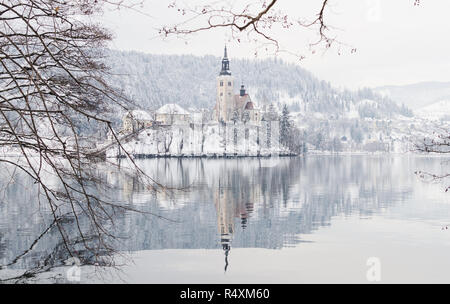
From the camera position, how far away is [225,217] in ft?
59.6

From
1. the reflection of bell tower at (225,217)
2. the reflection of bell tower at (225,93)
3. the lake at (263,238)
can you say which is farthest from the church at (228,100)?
the lake at (263,238)

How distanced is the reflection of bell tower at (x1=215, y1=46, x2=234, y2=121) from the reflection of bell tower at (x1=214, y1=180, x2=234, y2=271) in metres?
86.2

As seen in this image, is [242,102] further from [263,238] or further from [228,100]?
[263,238]

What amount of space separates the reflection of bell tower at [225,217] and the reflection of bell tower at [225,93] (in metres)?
86.2

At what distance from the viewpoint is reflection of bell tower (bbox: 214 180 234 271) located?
45.0ft

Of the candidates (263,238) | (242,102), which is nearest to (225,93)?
(242,102)

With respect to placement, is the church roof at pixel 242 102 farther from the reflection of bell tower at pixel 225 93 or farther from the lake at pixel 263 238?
A: the lake at pixel 263 238

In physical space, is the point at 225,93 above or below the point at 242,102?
above

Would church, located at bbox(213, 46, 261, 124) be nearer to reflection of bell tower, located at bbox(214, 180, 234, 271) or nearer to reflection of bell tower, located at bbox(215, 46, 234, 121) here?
reflection of bell tower, located at bbox(215, 46, 234, 121)

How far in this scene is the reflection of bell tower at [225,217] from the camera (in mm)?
13719

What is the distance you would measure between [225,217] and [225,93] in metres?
96.8
